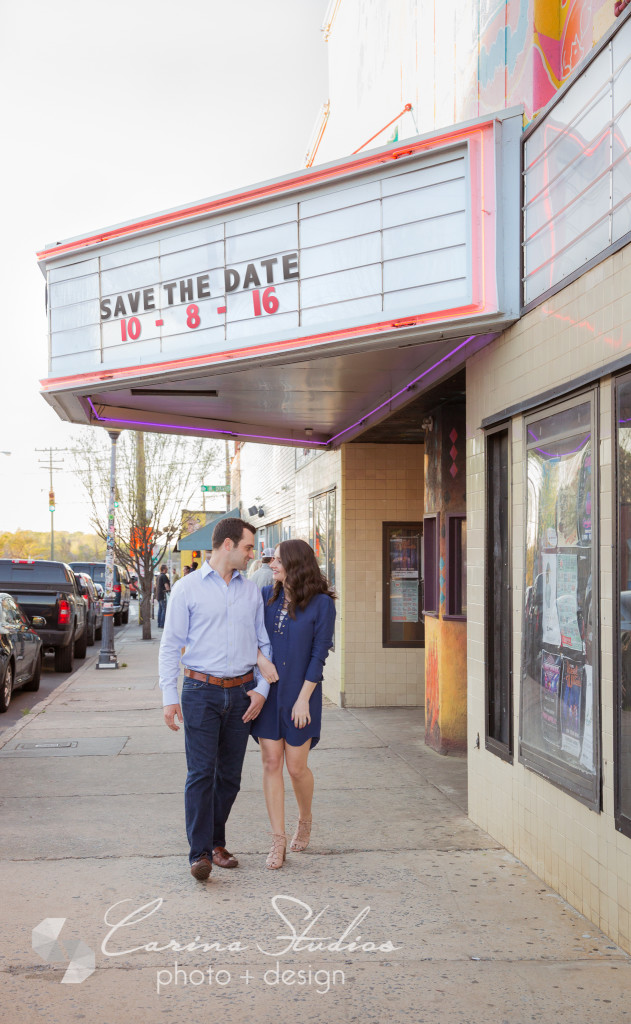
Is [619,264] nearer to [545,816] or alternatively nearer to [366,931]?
[545,816]

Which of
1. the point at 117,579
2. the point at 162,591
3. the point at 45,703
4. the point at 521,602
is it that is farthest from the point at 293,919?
the point at 117,579

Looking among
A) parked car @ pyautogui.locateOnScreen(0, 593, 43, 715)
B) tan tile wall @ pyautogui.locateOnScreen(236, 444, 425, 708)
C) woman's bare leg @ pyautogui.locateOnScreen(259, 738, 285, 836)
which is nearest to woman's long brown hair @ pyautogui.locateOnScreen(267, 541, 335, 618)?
woman's bare leg @ pyautogui.locateOnScreen(259, 738, 285, 836)

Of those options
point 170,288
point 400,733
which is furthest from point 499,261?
point 400,733

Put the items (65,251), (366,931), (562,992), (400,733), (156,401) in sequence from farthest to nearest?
1. (400,733)
2. (156,401)
3. (65,251)
4. (366,931)
5. (562,992)

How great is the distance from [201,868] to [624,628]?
2.56m

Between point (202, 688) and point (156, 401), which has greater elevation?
point (156, 401)

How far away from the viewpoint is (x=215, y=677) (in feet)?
17.8

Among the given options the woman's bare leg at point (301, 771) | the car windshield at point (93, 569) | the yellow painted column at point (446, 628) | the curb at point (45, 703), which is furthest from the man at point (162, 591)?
the woman's bare leg at point (301, 771)

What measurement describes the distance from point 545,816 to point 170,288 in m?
4.79

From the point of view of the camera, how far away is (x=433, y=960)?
4.31 meters

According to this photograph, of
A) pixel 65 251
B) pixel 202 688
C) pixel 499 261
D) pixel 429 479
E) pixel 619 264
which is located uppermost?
pixel 65 251

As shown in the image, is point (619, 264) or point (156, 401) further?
point (156, 401)

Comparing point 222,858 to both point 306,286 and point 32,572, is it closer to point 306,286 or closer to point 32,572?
point 306,286

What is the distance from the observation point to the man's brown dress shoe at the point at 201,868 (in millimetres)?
5289
